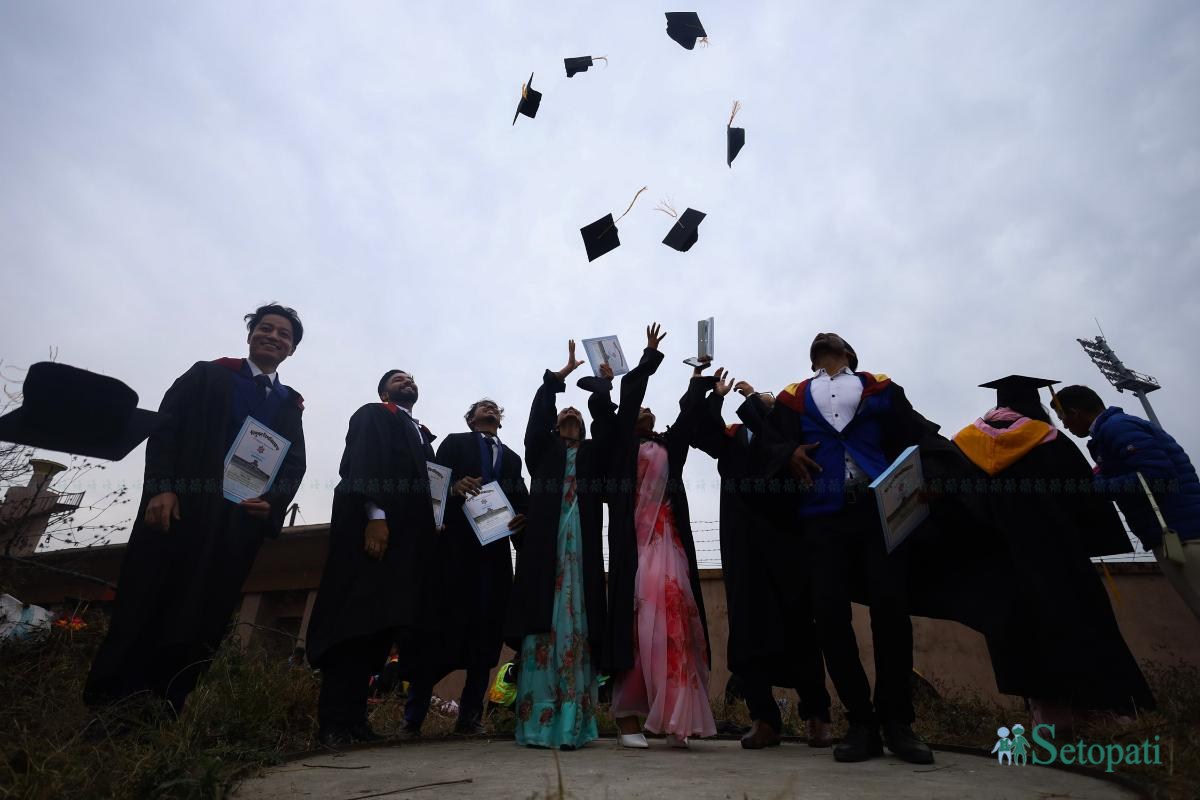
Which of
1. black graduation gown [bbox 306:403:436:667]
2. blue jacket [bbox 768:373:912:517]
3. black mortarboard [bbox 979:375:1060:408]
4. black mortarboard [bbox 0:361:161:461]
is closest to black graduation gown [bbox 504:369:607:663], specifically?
black graduation gown [bbox 306:403:436:667]

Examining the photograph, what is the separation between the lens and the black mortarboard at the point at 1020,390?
4152 mm

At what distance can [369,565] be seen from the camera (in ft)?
12.1

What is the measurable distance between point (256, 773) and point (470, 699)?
2126 mm

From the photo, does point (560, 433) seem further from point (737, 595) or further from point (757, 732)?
point (757, 732)

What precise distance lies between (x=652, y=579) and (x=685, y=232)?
8.80 feet

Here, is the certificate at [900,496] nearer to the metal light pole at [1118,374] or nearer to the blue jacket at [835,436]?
the blue jacket at [835,436]

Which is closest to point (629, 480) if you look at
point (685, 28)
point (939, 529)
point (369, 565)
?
point (369, 565)

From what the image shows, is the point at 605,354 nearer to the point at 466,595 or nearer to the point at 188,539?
the point at 466,595

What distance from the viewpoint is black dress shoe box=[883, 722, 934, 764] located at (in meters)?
2.66

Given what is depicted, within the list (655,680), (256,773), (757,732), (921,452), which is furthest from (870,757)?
(256,773)

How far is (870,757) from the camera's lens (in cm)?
281

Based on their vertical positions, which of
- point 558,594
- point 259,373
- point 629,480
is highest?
point 259,373

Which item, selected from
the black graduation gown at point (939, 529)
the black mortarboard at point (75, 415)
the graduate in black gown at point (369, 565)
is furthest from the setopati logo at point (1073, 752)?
the black mortarboard at point (75, 415)

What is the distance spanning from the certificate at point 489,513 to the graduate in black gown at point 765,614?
53.8 inches
